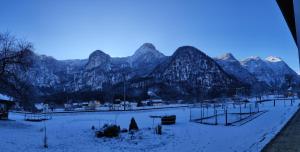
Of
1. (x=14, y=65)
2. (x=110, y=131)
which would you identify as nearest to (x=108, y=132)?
(x=110, y=131)

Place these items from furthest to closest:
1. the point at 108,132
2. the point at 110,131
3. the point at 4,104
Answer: the point at 4,104 < the point at 110,131 < the point at 108,132

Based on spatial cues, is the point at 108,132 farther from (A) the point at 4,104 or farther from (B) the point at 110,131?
(A) the point at 4,104

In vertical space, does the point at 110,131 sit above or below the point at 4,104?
below

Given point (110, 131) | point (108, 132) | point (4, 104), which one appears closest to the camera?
point (108, 132)

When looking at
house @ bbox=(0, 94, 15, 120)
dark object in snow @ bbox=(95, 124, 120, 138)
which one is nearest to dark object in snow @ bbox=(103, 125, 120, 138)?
dark object in snow @ bbox=(95, 124, 120, 138)

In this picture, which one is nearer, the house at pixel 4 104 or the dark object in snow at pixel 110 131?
the dark object in snow at pixel 110 131

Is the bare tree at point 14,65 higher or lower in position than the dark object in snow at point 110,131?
higher

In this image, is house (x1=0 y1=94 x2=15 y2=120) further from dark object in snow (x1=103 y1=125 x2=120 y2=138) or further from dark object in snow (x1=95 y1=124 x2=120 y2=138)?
dark object in snow (x1=103 y1=125 x2=120 y2=138)

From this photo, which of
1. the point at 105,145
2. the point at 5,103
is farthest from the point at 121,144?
the point at 5,103

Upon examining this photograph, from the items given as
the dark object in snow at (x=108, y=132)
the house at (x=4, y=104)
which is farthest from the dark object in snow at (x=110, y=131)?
the house at (x=4, y=104)

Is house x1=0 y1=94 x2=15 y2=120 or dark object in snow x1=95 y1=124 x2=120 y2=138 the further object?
house x1=0 y1=94 x2=15 y2=120

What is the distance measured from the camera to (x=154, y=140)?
23156 mm

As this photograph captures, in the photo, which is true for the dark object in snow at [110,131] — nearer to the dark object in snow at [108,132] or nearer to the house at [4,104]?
the dark object in snow at [108,132]

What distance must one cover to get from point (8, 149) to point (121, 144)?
24.8 ft
